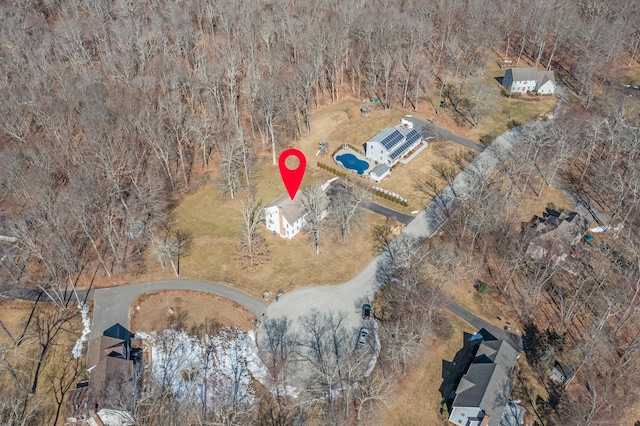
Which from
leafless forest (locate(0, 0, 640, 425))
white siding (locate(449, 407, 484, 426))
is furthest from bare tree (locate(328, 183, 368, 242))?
white siding (locate(449, 407, 484, 426))

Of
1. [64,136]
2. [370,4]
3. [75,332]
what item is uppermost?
[370,4]

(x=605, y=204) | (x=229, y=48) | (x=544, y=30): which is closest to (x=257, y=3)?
(x=229, y=48)

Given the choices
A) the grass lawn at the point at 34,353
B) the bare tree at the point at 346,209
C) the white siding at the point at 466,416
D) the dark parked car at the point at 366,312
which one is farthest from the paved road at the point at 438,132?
the grass lawn at the point at 34,353

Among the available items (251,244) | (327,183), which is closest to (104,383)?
(251,244)

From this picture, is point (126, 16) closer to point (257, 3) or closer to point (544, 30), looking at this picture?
point (257, 3)

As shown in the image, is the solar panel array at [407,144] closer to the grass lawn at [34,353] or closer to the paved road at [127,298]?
the paved road at [127,298]

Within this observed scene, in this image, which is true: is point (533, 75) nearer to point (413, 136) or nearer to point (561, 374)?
point (413, 136)

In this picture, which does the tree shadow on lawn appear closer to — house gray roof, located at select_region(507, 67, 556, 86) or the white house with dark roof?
the white house with dark roof
